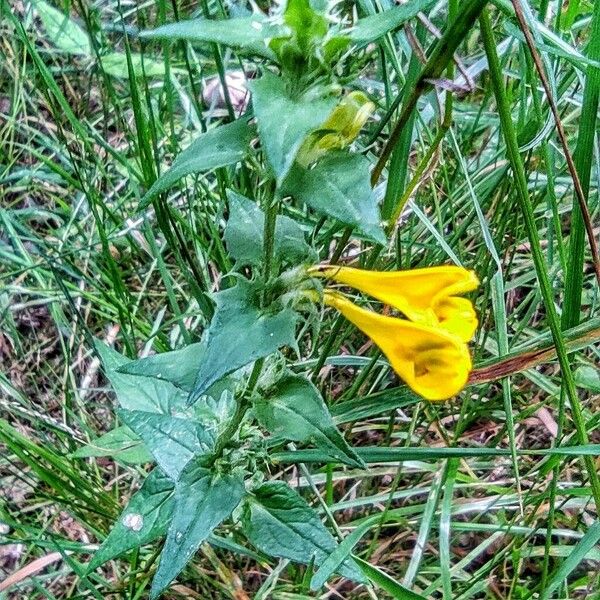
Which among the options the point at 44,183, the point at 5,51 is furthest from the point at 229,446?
the point at 5,51

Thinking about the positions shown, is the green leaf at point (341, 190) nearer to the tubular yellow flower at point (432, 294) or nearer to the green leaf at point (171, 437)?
the tubular yellow flower at point (432, 294)

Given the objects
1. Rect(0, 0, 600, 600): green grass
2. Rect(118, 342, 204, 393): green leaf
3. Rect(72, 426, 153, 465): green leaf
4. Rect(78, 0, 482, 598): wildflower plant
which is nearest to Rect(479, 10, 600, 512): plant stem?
Rect(0, 0, 600, 600): green grass

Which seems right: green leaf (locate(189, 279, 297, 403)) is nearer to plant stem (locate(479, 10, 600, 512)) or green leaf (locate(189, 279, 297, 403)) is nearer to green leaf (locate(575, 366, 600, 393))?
plant stem (locate(479, 10, 600, 512))

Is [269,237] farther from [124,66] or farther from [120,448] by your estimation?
[124,66]

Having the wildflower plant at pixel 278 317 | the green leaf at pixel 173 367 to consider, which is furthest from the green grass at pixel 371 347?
the green leaf at pixel 173 367

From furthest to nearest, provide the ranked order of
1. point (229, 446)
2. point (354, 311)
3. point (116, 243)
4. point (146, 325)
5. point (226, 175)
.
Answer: point (116, 243)
point (146, 325)
point (226, 175)
point (229, 446)
point (354, 311)

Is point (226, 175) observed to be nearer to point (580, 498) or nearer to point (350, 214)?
point (350, 214)

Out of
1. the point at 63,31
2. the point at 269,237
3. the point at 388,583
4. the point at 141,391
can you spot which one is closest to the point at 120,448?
the point at 141,391
